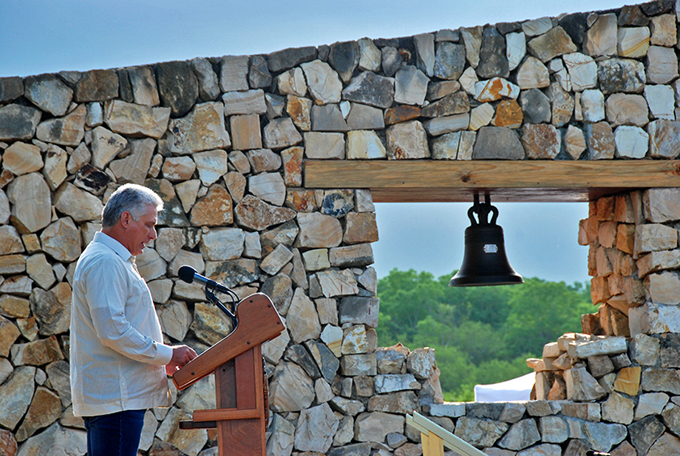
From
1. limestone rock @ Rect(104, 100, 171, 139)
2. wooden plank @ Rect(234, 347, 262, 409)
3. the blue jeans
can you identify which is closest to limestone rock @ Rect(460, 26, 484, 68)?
limestone rock @ Rect(104, 100, 171, 139)

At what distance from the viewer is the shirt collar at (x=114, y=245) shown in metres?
2.19

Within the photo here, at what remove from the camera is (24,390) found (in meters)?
3.37

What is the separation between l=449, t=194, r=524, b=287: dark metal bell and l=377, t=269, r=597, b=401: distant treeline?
385 inches

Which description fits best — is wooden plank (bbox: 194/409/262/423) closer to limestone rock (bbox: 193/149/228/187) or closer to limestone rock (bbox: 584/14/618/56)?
limestone rock (bbox: 193/149/228/187)

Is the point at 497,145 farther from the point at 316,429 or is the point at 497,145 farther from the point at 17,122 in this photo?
the point at 17,122

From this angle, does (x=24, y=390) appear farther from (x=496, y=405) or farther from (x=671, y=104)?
(x=671, y=104)

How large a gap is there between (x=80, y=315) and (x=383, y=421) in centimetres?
199

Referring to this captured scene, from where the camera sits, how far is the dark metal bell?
146 inches

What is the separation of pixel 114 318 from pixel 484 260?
2294 millimetres

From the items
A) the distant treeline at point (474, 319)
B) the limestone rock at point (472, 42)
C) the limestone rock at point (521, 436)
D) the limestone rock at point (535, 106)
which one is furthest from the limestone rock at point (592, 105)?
the distant treeline at point (474, 319)

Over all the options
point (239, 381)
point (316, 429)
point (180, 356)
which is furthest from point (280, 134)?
point (239, 381)

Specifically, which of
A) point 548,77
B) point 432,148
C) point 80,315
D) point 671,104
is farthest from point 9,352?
point 671,104

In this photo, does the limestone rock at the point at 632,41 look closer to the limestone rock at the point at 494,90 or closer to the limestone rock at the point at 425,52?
the limestone rock at the point at 494,90

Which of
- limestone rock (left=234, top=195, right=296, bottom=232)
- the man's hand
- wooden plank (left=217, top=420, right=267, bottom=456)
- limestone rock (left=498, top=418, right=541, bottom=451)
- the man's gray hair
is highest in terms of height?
limestone rock (left=234, top=195, right=296, bottom=232)
